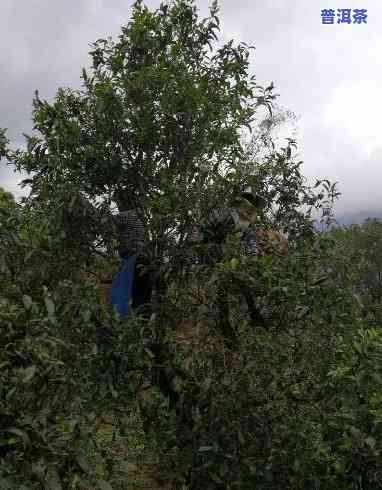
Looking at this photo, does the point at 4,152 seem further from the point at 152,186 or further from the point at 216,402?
the point at 216,402

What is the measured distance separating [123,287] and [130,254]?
0.51 m

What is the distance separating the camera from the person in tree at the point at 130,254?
5215mm

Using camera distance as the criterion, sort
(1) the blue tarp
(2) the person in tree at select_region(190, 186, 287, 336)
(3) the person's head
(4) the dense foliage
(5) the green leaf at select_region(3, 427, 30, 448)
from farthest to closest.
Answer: (1) the blue tarp → (3) the person's head → (2) the person in tree at select_region(190, 186, 287, 336) → (4) the dense foliage → (5) the green leaf at select_region(3, 427, 30, 448)

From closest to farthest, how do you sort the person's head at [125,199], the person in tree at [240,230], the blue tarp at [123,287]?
1. the person in tree at [240,230]
2. the person's head at [125,199]
3. the blue tarp at [123,287]

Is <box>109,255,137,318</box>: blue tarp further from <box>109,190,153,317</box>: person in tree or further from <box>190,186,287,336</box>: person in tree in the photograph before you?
<box>190,186,287,336</box>: person in tree

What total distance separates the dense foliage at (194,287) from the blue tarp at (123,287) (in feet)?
0.54

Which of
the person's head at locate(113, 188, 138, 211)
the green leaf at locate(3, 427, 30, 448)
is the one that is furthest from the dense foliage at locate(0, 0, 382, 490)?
the green leaf at locate(3, 427, 30, 448)

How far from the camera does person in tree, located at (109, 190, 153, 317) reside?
521cm

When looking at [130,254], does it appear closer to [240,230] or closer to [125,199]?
[125,199]

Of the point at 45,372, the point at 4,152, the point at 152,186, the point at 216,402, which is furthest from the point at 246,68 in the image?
the point at 45,372

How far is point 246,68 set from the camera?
5.61 m

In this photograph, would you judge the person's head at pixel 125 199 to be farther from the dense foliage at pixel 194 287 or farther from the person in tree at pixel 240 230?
the person in tree at pixel 240 230

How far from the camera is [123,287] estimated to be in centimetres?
589

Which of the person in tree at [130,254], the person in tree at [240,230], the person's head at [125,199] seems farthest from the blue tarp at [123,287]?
the person in tree at [240,230]
